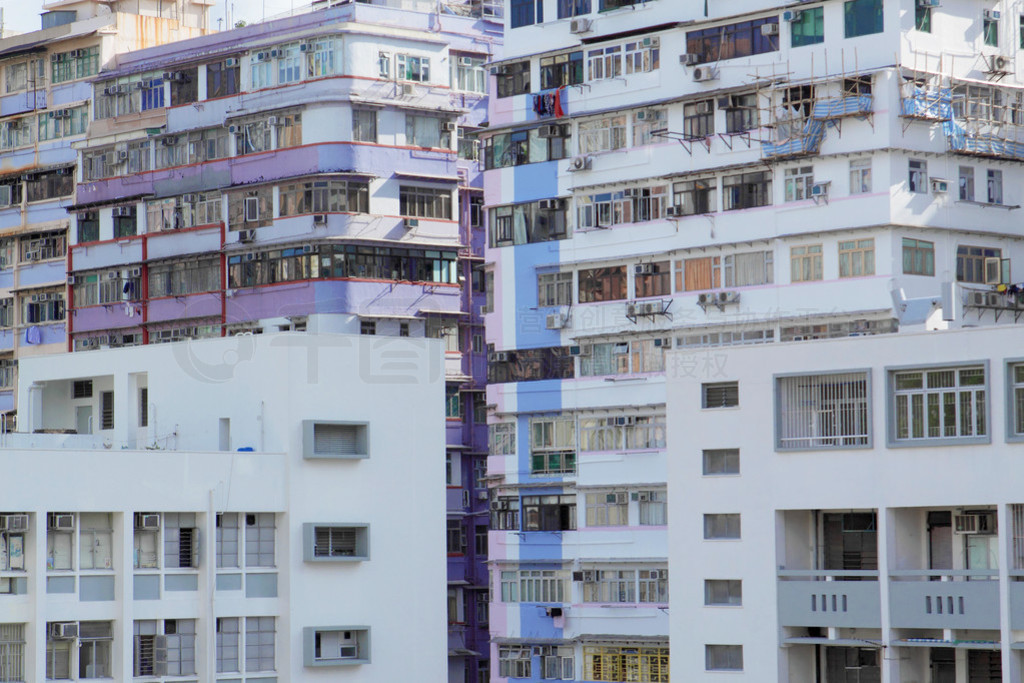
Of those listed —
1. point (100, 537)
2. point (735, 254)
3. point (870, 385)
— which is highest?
point (735, 254)

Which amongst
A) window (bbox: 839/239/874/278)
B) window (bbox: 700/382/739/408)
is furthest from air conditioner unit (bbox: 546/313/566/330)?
window (bbox: 700/382/739/408)

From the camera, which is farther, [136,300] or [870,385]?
[136,300]

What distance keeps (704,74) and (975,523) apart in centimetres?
1474

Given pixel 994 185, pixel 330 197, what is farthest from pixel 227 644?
pixel 994 185

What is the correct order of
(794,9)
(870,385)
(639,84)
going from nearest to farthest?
(870,385)
(794,9)
(639,84)

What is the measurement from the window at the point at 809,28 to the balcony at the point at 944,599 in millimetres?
14079

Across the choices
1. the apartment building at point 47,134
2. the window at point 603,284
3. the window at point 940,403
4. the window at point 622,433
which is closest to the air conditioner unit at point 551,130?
the window at point 603,284

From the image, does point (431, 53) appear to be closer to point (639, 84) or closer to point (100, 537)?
point (639, 84)

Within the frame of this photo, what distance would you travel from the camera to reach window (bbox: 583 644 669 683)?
155ft

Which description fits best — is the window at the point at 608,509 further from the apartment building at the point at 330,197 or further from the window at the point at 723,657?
the window at the point at 723,657

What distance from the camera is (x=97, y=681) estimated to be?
4050cm

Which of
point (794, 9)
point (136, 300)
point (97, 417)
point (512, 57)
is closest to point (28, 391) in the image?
point (97, 417)

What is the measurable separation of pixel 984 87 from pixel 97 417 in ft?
71.0

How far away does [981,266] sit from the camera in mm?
45844
